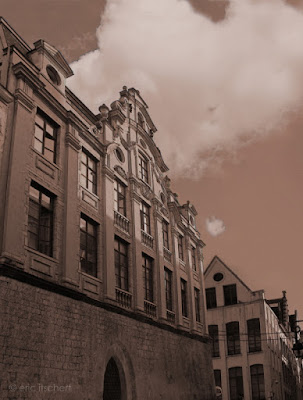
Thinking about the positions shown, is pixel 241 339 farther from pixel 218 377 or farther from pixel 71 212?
pixel 71 212

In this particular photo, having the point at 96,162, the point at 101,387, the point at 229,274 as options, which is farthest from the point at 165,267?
the point at 229,274

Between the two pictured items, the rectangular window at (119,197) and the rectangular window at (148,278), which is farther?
the rectangular window at (148,278)

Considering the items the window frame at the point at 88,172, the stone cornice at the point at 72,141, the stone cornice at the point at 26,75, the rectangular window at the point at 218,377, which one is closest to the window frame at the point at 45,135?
the stone cornice at the point at 72,141

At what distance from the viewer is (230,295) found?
41156mm

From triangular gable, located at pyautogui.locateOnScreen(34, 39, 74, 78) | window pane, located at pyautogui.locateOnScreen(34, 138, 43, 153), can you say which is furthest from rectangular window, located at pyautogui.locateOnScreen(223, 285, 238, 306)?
window pane, located at pyautogui.locateOnScreen(34, 138, 43, 153)

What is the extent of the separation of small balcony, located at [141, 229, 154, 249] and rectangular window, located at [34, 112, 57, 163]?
7123 mm

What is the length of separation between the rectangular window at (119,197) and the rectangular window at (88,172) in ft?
5.53

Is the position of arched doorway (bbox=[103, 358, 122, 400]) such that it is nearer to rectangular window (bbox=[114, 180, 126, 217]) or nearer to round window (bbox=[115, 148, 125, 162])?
rectangular window (bbox=[114, 180, 126, 217])

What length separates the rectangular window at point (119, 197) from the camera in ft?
69.4

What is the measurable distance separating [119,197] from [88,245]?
4027 millimetres

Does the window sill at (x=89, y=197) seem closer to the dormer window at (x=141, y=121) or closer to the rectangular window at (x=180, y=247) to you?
the dormer window at (x=141, y=121)

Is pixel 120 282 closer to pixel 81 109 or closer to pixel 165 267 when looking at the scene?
pixel 165 267

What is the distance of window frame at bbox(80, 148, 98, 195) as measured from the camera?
1891cm

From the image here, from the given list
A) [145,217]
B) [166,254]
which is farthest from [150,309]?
[145,217]
